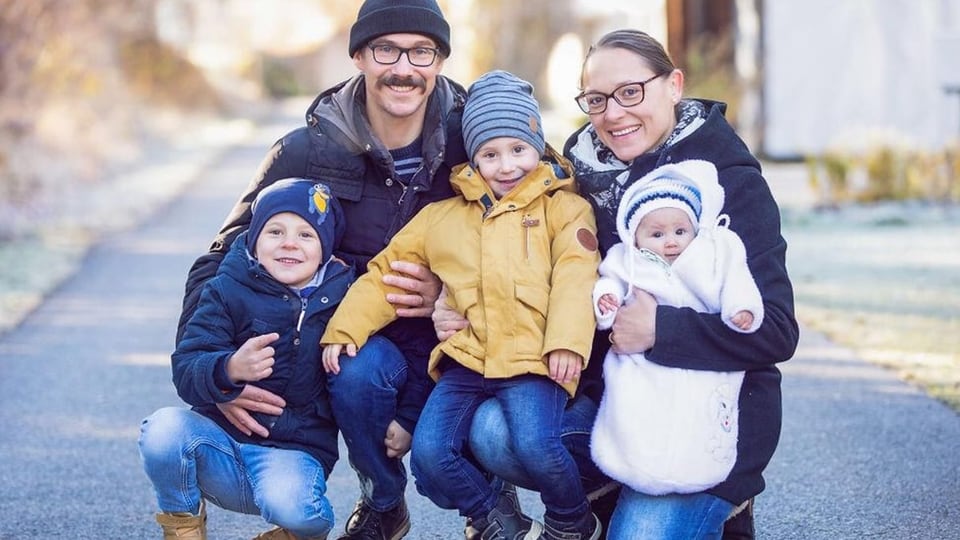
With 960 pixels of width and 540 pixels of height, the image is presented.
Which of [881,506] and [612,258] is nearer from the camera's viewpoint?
[612,258]

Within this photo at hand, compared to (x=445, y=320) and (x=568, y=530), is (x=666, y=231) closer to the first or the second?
(x=445, y=320)

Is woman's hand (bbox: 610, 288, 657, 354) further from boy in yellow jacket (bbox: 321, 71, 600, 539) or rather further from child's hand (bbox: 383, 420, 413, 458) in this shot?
child's hand (bbox: 383, 420, 413, 458)

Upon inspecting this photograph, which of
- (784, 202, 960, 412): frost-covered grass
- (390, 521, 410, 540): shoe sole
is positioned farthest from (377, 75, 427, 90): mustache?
(784, 202, 960, 412): frost-covered grass

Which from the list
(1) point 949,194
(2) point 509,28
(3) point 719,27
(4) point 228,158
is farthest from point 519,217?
(2) point 509,28

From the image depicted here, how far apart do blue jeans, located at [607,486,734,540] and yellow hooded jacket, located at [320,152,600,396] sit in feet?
1.16

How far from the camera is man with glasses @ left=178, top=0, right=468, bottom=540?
3.84m

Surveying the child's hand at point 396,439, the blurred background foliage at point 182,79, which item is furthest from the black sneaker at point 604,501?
the blurred background foliage at point 182,79

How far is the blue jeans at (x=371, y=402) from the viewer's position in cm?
371

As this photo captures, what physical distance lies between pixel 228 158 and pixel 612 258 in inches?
772

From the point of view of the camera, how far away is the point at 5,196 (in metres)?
13.2

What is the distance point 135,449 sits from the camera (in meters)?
5.42

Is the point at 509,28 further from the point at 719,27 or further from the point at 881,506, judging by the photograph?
the point at 881,506

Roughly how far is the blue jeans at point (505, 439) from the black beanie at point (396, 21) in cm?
108

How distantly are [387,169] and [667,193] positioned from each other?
92 cm
